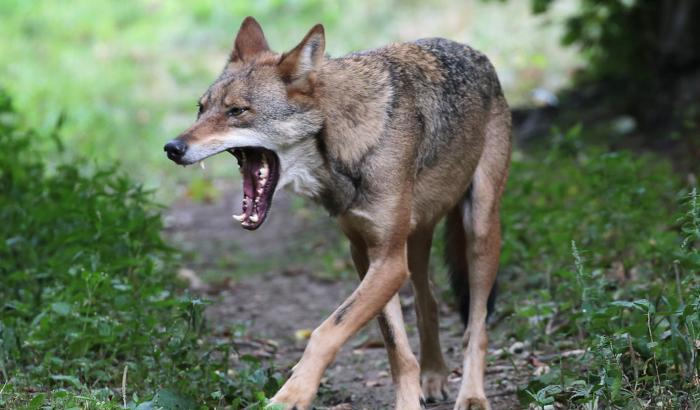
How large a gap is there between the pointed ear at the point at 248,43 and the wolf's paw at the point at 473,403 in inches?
80.9

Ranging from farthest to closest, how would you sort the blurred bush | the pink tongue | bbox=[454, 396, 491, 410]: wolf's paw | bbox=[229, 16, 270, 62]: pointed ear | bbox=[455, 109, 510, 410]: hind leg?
bbox=[455, 109, 510, 410]: hind leg < bbox=[229, 16, 270, 62]: pointed ear < bbox=[454, 396, 491, 410]: wolf's paw < the blurred bush < the pink tongue

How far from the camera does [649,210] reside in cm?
777

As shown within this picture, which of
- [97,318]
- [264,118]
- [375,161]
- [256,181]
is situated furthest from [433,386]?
[264,118]

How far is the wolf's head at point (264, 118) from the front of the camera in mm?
5070

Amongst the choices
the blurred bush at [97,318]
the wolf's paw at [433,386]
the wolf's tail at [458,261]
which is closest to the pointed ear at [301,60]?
the blurred bush at [97,318]

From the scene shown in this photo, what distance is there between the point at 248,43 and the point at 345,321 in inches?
63.4

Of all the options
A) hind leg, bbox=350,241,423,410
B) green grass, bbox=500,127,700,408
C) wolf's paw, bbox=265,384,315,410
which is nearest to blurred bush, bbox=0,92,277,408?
wolf's paw, bbox=265,384,315,410

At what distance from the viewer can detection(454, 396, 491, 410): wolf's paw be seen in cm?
551

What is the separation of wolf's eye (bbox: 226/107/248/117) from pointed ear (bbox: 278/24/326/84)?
0.91 feet

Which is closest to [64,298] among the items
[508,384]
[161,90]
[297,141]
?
[297,141]

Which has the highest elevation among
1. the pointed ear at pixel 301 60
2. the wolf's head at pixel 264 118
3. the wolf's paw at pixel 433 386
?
the pointed ear at pixel 301 60

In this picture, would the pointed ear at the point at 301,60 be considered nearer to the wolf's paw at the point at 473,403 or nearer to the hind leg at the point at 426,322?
the hind leg at the point at 426,322

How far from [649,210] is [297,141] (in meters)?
3.51

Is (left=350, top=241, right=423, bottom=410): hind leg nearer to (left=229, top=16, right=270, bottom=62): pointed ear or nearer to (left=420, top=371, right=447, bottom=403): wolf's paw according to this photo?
(left=420, top=371, right=447, bottom=403): wolf's paw
